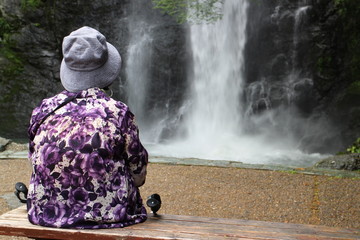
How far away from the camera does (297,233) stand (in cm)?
247

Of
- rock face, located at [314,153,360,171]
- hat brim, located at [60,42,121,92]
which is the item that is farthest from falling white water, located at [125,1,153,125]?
hat brim, located at [60,42,121,92]

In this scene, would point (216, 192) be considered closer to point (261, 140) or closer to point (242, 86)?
point (261, 140)

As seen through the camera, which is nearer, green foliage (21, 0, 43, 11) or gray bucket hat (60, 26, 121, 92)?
gray bucket hat (60, 26, 121, 92)

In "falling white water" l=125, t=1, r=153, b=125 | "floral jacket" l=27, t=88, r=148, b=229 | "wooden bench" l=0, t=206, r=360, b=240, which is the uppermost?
"falling white water" l=125, t=1, r=153, b=125

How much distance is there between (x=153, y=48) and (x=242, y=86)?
9.00 ft

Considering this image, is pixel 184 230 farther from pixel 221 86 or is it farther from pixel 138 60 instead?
pixel 138 60

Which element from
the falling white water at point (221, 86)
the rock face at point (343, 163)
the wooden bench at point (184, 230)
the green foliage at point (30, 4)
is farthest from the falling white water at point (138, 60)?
the wooden bench at point (184, 230)

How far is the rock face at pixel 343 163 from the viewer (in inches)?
265

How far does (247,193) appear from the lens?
5.35 m

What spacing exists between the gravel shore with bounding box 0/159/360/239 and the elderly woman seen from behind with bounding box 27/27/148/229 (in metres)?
2.37

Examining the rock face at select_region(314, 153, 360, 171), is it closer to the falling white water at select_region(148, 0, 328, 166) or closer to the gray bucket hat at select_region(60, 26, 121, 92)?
the falling white water at select_region(148, 0, 328, 166)

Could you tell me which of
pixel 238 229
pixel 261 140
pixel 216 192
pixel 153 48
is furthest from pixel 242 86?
pixel 238 229

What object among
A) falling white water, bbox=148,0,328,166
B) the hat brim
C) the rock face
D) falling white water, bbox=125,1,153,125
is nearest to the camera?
the hat brim

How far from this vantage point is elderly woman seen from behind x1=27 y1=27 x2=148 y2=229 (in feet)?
7.41
